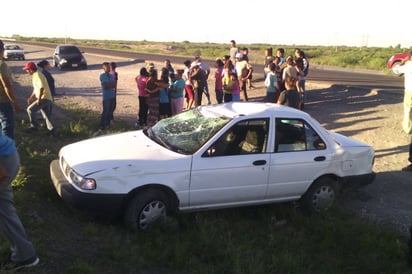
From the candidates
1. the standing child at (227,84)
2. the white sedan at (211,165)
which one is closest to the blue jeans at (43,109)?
the white sedan at (211,165)

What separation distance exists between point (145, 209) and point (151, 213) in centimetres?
10

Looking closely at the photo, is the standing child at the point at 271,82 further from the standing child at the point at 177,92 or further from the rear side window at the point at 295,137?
the rear side window at the point at 295,137

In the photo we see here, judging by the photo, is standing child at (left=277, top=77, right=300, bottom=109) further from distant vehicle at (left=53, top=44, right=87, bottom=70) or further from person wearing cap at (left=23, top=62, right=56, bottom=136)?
distant vehicle at (left=53, top=44, right=87, bottom=70)

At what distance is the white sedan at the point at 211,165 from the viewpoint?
16.3 ft

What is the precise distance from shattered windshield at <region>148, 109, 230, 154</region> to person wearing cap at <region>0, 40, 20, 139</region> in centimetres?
273

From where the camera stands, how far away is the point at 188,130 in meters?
5.86

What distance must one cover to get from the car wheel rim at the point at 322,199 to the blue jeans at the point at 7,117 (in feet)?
17.4

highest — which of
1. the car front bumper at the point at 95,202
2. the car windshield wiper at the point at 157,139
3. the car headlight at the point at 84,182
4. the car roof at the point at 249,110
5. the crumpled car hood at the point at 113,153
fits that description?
the car roof at the point at 249,110

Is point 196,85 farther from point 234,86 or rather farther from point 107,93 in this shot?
point 107,93

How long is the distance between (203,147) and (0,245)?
2.51 metres

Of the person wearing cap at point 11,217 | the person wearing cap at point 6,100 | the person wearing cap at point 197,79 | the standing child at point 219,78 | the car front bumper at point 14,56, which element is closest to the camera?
the person wearing cap at point 11,217

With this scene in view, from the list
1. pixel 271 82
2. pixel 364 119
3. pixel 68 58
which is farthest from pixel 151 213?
pixel 68 58

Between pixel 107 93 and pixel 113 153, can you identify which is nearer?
pixel 113 153

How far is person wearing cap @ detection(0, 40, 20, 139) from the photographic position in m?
7.05
